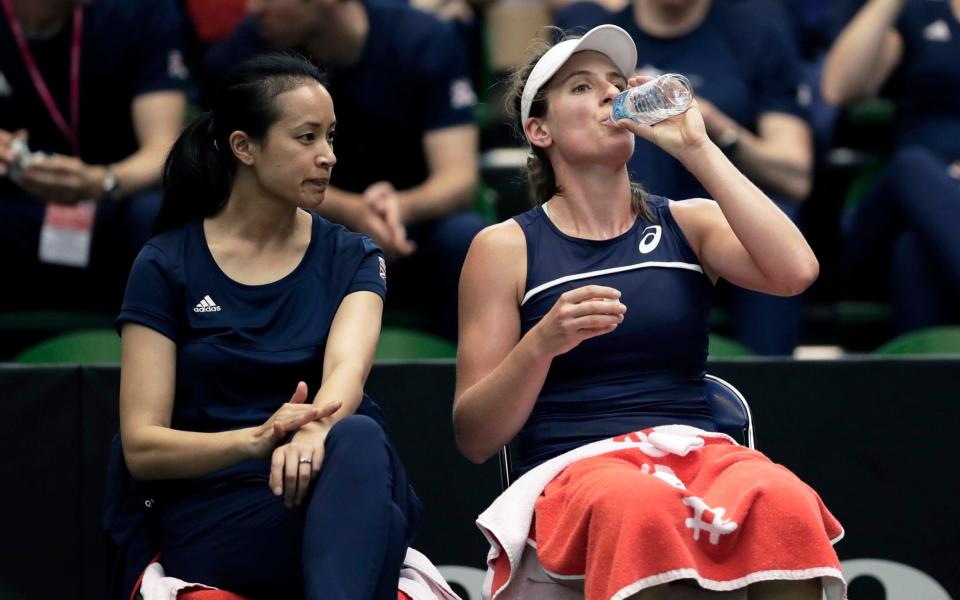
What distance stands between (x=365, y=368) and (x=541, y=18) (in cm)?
309

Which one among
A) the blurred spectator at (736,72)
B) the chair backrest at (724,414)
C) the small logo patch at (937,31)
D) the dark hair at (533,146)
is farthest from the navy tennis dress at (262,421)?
the small logo patch at (937,31)

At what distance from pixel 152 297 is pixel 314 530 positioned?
2.10ft

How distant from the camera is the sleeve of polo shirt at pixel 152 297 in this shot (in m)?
2.93

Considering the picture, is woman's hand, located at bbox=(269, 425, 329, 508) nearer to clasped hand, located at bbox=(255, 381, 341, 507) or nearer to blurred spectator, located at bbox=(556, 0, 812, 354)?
clasped hand, located at bbox=(255, 381, 341, 507)

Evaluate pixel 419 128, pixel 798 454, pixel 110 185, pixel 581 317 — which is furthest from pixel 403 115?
pixel 581 317

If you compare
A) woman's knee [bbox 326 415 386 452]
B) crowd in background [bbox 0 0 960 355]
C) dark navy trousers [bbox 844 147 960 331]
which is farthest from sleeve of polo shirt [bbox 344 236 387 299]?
dark navy trousers [bbox 844 147 960 331]

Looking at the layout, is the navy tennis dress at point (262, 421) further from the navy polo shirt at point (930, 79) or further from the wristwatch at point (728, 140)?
the navy polo shirt at point (930, 79)

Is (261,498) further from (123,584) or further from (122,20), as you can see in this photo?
(122,20)

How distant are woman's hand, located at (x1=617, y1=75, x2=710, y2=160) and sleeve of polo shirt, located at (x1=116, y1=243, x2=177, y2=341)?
38.6 inches

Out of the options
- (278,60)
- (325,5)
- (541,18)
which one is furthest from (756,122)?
(278,60)

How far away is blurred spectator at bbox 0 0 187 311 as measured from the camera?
14.8 ft

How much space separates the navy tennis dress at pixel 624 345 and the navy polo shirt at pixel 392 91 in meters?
1.72

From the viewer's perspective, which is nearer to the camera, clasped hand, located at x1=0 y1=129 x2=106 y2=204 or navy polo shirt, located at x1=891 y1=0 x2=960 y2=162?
clasped hand, located at x1=0 y1=129 x2=106 y2=204

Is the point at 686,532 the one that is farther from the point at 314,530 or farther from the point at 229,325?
the point at 229,325
